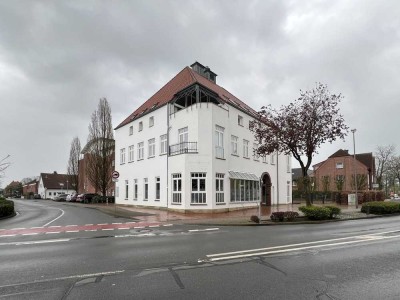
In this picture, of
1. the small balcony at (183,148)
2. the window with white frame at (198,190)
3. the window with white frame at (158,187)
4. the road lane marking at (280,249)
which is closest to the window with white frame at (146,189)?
the window with white frame at (158,187)

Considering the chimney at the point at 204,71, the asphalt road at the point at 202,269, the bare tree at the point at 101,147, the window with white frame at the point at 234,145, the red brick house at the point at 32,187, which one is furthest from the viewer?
the red brick house at the point at 32,187

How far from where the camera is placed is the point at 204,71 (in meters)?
37.2

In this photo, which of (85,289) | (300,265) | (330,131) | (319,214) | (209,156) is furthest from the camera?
(209,156)

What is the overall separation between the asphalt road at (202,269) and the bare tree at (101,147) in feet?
115

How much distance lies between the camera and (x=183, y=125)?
2759cm

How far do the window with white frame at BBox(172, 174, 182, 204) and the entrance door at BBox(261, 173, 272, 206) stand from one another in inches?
513

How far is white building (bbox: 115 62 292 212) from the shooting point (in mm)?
25812

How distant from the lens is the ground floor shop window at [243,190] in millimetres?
28705

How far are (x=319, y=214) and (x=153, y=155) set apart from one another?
16.7 meters

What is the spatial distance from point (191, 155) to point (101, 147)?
77.2 ft

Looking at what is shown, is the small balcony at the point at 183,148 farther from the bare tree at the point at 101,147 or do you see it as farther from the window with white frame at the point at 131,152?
the bare tree at the point at 101,147

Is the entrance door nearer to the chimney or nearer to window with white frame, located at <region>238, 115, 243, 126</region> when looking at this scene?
window with white frame, located at <region>238, 115, 243, 126</region>

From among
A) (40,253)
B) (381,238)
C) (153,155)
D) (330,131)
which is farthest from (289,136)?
(40,253)

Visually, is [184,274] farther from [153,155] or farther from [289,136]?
[153,155]
